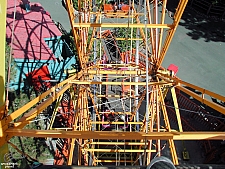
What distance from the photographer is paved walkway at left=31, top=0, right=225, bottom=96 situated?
44.4 feet

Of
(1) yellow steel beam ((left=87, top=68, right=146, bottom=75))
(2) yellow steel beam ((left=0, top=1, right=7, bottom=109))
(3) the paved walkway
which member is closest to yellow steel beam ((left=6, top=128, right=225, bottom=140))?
(2) yellow steel beam ((left=0, top=1, right=7, bottom=109))

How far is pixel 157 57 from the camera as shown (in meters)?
7.65

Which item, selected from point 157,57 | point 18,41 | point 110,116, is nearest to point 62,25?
point 18,41

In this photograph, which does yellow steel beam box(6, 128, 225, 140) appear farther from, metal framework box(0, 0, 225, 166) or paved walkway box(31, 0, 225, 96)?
paved walkway box(31, 0, 225, 96)

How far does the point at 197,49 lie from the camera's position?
1502cm

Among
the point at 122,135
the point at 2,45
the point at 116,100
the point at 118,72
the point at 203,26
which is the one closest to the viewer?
the point at 2,45

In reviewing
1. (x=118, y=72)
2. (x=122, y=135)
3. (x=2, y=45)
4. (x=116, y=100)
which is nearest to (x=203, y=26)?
(x=118, y=72)

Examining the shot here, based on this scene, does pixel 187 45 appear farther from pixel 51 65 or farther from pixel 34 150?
pixel 34 150

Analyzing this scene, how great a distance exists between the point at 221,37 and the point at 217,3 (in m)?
2.44

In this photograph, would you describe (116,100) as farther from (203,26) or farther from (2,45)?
(203,26)

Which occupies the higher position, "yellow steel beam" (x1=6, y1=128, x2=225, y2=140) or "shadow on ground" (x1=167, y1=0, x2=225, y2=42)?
→ "shadow on ground" (x1=167, y1=0, x2=225, y2=42)

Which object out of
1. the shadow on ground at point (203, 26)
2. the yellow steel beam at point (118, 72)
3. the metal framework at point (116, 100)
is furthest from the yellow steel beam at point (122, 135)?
the shadow on ground at point (203, 26)

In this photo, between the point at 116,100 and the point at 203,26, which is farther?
the point at 203,26

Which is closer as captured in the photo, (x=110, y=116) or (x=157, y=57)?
(x=157, y=57)
